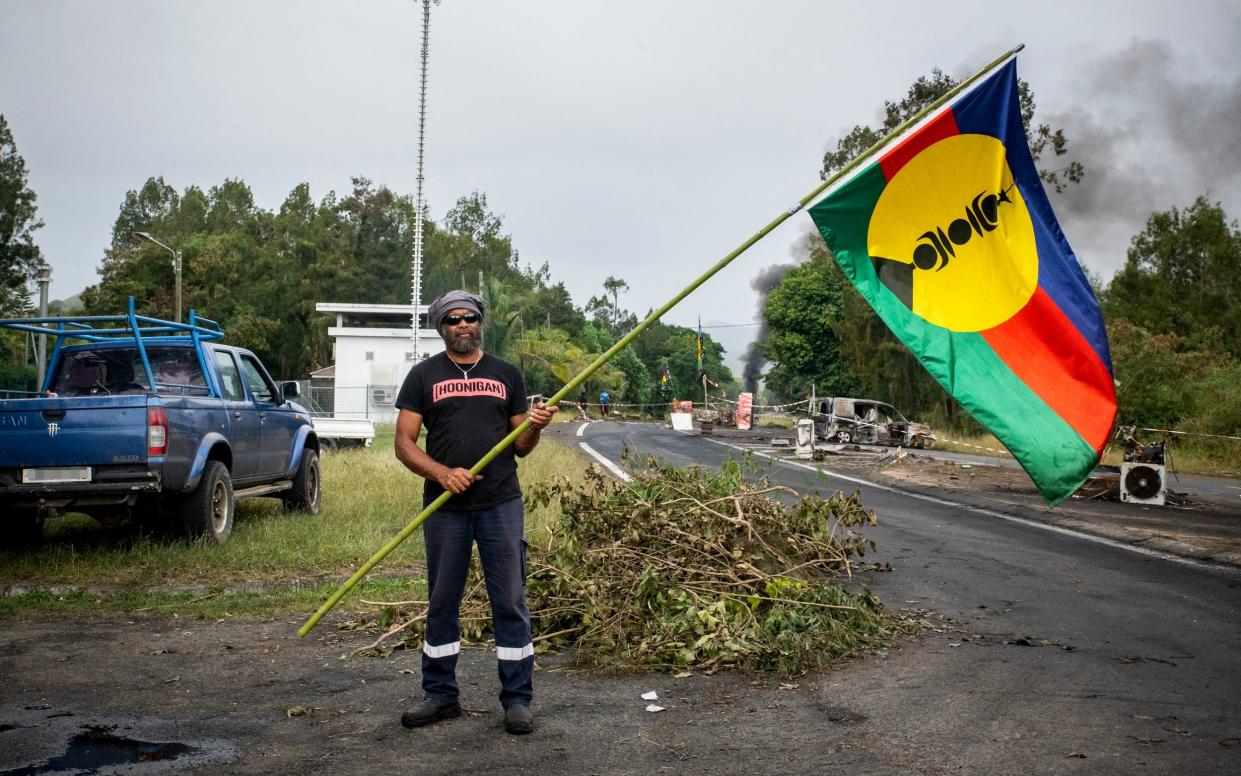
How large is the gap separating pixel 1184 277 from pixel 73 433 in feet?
165

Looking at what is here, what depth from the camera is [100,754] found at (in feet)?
15.3

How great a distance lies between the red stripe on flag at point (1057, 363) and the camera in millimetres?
6242

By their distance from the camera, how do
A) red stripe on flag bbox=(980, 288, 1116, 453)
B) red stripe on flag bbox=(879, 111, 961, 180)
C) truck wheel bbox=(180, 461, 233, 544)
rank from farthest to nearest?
truck wheel bbox=(180, 461, 233, 544), red stripe on flag bbox=(879, 111, 961, 180), red stripe on flag bbox=(980, 288, 1116, 453)

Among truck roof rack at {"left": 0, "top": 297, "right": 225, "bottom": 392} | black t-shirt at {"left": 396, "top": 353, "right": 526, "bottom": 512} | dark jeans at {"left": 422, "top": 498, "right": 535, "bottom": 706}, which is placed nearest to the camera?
dark jeans at {"left": 422, "top": 498, "right": 535, "bottom": 706}

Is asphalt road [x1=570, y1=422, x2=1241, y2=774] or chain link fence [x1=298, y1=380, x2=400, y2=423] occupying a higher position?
chain link fence [x1=298, y1=380, x2=400, y2=423]

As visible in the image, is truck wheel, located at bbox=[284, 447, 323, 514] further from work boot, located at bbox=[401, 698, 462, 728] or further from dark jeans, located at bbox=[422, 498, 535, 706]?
work boot, located at bbox=[401, 698, 462, 728]

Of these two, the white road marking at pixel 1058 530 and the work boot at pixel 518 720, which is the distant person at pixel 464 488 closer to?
the work boot at pixel 518 720

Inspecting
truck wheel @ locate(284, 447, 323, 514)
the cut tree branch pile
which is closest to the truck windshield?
truck wheel @ locate(284, 447, 323, 514)

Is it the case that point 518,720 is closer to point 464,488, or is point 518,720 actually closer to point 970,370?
point 464,488

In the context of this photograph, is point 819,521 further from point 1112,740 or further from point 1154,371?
point 1154,371

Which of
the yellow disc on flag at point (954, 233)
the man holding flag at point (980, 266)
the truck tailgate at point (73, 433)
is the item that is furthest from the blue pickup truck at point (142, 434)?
the yellow disc on flag at point (954, 233)

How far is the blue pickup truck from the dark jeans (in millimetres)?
5149

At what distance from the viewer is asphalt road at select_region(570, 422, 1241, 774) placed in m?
4.76

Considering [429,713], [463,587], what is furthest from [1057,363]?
[429,713]
